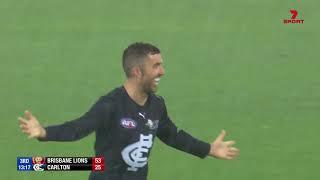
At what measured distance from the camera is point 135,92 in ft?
16.3

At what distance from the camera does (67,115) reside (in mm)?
7973

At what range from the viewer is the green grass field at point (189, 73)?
742cm

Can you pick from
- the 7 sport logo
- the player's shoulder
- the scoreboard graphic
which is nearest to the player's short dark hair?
the player's shoulder

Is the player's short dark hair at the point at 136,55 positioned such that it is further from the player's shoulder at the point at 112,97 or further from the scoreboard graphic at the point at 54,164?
the scoreboard graphic at the point at 54,164

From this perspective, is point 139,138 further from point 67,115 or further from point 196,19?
point 196,19

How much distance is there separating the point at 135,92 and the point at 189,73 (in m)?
3.78

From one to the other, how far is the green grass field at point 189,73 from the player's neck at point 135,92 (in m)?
2.23

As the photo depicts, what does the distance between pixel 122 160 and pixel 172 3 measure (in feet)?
16.6

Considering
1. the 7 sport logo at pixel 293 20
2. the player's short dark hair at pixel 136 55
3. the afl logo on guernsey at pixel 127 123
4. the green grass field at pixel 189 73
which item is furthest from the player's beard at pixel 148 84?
the 7 sport logo at pixel 293 20

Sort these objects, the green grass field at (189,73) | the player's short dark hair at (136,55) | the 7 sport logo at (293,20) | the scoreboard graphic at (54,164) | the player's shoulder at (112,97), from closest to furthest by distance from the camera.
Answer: the player's shoulder at (112,97) → the player's short dark hair at (136,55) → the scoreboard graphic at (54,164) → the green grass field at (189,73) → the 7 sport logo at (293,20)

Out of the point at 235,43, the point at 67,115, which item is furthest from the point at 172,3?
the point at 67,115

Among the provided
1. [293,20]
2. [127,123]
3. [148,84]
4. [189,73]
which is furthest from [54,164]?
[293,20]

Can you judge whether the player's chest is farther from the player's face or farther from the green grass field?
the green grass field

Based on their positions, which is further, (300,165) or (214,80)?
(214,80)
